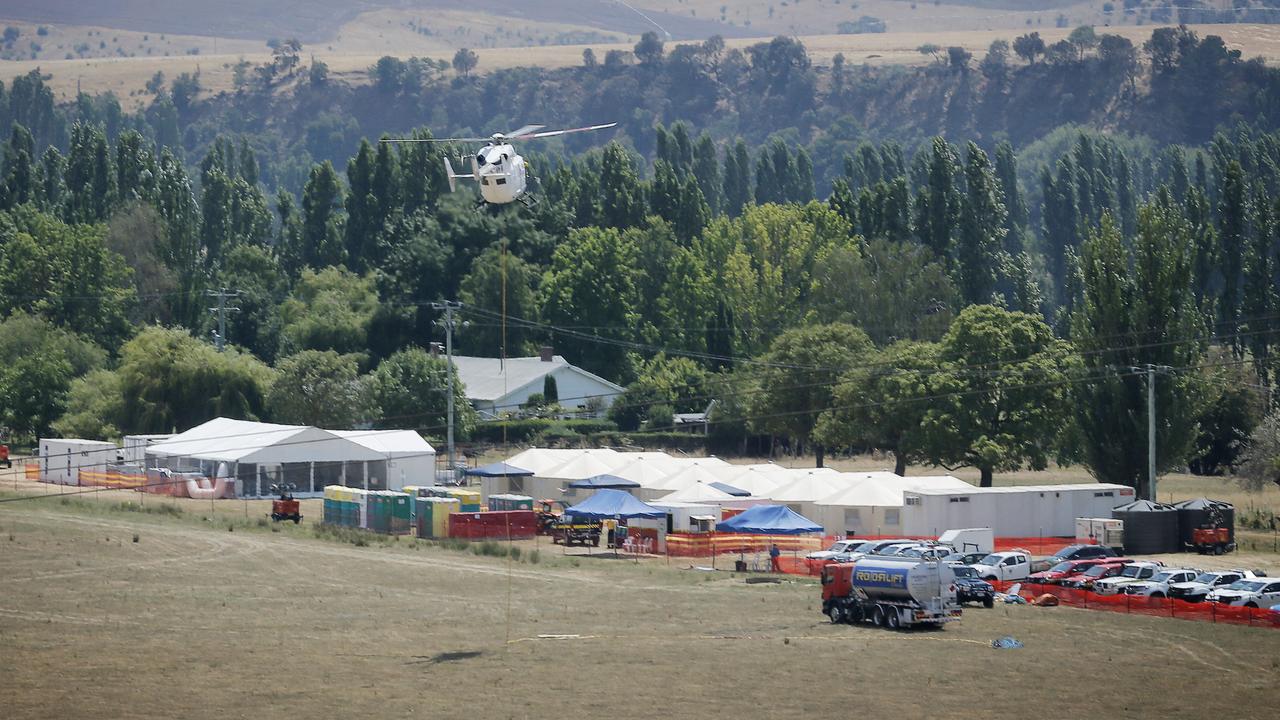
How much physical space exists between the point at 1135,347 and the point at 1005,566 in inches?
930

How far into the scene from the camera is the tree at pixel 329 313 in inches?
4560

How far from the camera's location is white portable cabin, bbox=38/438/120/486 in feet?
248

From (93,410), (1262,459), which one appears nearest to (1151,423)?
(1262,459)

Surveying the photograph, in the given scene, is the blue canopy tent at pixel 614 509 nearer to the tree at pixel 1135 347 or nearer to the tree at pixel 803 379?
the tree at pixel 1135 347

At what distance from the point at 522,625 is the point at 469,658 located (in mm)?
4609

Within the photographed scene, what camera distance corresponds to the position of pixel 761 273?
118 m

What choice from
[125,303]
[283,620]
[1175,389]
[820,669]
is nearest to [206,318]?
[125,303]

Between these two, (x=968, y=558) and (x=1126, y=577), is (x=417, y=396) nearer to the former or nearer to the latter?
(x=968, y=558)

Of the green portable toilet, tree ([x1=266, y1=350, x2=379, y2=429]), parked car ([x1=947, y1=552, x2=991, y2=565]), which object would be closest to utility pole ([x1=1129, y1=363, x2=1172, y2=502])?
Result: parked car ([x1=947, y1=552, x2=991, y2=565])

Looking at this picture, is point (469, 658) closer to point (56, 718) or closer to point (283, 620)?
point (283, 620)

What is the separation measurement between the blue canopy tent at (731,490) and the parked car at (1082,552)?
14036mm

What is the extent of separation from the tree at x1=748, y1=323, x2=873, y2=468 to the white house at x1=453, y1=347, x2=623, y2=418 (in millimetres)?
13795

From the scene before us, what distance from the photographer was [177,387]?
92.2 meters

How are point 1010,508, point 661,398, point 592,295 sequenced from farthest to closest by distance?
point 592,295 < point 661,398 < point 1010,508
